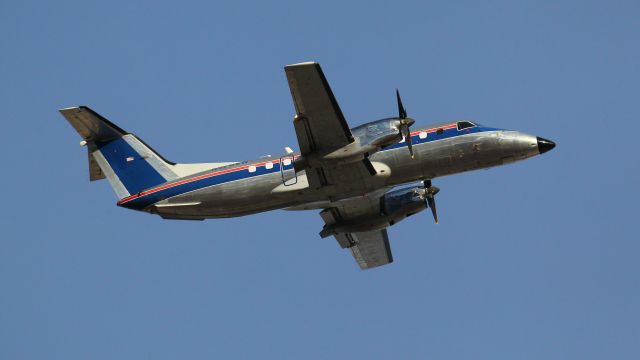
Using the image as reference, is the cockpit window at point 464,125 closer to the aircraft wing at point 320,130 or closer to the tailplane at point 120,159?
the aircraft wing at point 320,130

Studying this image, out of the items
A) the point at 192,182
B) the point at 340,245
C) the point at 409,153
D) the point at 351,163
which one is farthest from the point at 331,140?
the point at 340,245

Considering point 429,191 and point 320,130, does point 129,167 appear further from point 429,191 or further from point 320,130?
point 429,191

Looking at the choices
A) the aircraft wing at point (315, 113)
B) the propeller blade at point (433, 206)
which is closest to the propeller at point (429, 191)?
the propeller blade at point (433, 206)

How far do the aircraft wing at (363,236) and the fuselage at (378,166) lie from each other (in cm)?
226

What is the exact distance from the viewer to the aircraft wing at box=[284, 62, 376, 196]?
2236cm

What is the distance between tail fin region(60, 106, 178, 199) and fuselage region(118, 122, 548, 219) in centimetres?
133

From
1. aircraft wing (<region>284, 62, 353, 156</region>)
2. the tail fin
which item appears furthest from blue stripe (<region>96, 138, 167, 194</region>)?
aircraft wing (<region>284, 62, 353, 156</region>)

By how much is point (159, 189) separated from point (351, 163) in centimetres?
611

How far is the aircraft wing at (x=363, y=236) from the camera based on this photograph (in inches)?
1107

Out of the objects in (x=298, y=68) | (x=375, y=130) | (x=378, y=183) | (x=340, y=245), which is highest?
(x=298, y=68)

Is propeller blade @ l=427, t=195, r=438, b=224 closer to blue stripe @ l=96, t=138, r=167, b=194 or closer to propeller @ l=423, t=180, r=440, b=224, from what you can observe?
propeller @ l=423, t=180, r=440, b=224

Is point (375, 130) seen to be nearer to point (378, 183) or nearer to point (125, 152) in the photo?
point (378, 183)

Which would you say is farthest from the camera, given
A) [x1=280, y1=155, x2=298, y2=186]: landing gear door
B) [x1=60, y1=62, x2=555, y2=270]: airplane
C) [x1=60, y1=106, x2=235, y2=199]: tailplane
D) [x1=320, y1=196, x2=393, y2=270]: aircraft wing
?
[x1=320, y1=196, x2=393, y2=270]: aircraft wing

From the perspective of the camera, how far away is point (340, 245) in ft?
98.0
